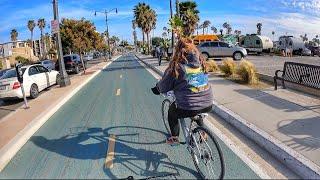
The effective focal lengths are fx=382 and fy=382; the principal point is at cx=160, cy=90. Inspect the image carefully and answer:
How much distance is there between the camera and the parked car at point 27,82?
16.4m

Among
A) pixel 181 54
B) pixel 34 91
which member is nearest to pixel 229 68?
pixel 34 91

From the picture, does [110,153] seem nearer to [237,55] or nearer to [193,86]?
[193,86]

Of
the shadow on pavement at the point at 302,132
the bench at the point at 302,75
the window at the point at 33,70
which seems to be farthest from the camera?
the window at the point at 33,70

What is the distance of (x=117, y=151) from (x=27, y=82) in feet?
36.2

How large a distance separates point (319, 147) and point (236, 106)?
4.12 metres

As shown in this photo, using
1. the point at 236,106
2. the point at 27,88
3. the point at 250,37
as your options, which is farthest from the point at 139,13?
the point at 236,106

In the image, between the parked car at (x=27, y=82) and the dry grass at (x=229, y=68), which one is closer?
the parked car at (x=27, y=82)

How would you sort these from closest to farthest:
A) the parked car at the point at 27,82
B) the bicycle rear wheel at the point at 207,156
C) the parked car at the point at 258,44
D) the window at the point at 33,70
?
the bicycle rear wheel at the point at 207,156
the parked car at the point at 27,82
the window at the point at 33,70
the parked car at the point at 258,44

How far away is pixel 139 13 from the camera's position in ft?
261

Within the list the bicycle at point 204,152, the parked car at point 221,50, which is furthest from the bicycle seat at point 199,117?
the parked car at point 221,50

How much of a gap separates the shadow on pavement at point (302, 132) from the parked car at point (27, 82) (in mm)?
11950

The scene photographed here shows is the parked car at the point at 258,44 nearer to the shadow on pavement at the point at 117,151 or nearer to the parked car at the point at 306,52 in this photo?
the parked car at the point at 306,52

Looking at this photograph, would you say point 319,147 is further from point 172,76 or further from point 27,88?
point 27,88

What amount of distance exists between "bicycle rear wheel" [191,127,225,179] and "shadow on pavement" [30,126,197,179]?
9.4 inches
